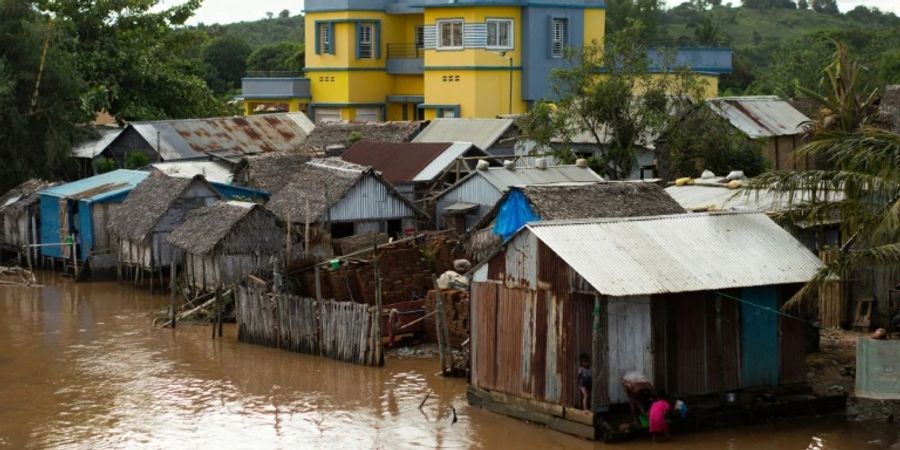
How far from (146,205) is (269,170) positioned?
3.28 metres

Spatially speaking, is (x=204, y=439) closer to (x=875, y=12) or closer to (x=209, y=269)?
(x=209, y=269)

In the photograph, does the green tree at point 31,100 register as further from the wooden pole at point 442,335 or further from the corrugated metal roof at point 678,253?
the corrugated metal roof at point 678,253

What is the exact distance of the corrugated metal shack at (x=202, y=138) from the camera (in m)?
34.2

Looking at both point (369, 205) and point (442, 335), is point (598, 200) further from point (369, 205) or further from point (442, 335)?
point (369, 205)

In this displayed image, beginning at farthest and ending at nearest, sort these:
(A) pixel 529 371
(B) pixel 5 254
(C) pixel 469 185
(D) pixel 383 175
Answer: (B) pixel 5 254, (D) pixel 383 175, (C) pixel 469 185, (A) pixel 529 371

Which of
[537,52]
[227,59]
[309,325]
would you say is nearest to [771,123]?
[537,52]

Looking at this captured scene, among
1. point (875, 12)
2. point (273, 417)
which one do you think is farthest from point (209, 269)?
point (875, 12)

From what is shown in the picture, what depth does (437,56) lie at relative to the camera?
38.9 m

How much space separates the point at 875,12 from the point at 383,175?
6864 cm

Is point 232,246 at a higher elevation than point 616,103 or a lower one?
lower

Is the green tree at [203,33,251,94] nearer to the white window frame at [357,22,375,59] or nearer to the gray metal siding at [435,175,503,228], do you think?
the white window frame at [357,22,375,59]

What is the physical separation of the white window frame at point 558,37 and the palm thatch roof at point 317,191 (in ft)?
43.0

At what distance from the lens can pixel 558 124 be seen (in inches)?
1085

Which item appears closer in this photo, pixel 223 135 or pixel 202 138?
pixel 202 138
